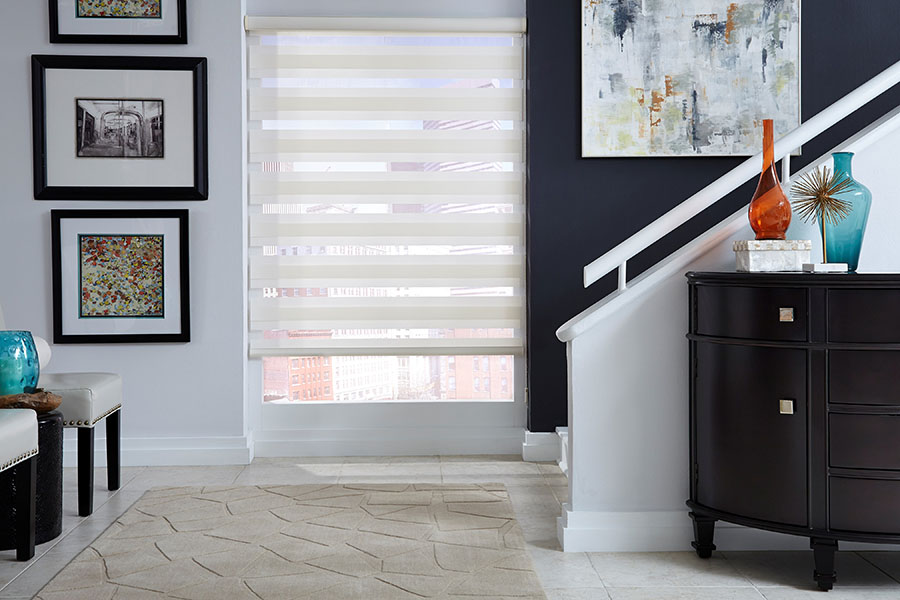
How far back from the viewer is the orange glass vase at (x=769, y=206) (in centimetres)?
267

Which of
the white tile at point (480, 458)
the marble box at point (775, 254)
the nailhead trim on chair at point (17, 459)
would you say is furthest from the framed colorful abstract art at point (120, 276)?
the marble box at point (775, 254)

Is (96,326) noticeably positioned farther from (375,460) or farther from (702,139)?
(702,139)

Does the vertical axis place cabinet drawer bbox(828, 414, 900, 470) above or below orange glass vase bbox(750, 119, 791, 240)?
below

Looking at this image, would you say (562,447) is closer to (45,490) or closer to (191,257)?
(191,257)

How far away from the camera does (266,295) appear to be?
4320mm

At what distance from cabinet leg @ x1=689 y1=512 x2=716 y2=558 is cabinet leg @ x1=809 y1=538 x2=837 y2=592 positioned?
1.14ft

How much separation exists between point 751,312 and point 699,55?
6.71ft

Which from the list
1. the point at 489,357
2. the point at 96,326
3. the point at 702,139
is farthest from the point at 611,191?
the point at 96,326

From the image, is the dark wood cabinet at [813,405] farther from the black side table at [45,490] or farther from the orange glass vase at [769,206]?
the black side table at [45,490]

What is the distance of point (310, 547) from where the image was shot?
285 centimetres

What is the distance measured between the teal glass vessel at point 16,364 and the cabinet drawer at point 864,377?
257 centimetres

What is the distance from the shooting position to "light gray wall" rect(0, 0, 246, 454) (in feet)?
13.3

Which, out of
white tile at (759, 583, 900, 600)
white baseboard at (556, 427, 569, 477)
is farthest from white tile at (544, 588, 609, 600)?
white baseboard at (556, 427, 569, 477)

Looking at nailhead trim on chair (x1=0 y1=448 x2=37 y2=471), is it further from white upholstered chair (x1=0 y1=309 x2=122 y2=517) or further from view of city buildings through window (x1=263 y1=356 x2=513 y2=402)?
view of city buildings through window (x1=263 y1=356 x2=513 y2=402)
